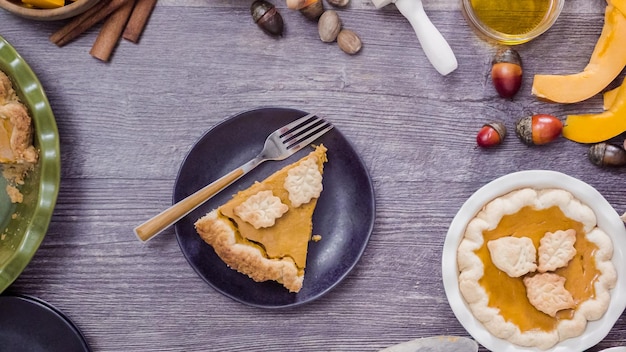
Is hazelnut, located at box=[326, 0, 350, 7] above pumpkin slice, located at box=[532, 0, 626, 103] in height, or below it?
above

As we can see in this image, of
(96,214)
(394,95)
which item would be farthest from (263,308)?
(394,95)

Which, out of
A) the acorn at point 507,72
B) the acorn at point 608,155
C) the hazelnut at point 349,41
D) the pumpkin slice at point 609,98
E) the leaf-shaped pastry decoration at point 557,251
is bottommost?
the leaf-shaped pastry decoration at point 557,251

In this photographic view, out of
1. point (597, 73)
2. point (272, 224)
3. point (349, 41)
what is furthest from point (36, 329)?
point (597, 73)

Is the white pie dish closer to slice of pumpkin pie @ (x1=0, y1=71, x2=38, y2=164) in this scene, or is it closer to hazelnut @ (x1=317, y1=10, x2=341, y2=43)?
hazelnut @ (x1=317, y1=10, x2=341, y2=43)

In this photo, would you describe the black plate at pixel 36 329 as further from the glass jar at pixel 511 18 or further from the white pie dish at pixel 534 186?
the glass jar at pixel 511 18

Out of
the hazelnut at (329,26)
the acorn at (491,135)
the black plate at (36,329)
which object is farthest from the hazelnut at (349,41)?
the black plate at (36,329)

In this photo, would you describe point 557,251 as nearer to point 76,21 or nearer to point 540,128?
point 540,128

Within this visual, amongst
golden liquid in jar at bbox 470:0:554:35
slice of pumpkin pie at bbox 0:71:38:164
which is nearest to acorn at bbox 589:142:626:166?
golden liquid in jar at bbox 470:0:554:35
